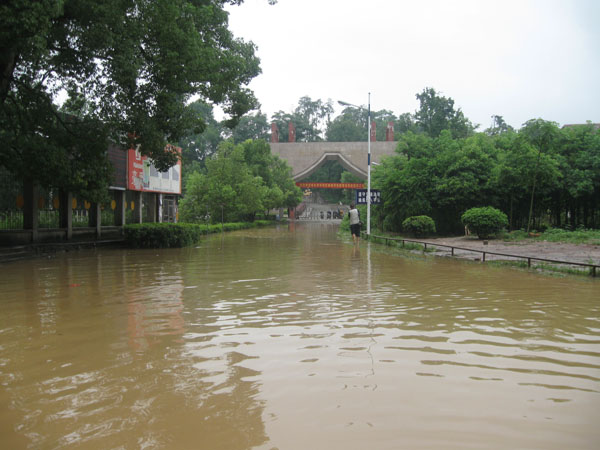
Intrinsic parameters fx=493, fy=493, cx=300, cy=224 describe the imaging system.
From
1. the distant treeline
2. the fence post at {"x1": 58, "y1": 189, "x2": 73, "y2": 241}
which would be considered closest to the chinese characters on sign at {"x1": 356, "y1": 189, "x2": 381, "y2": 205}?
the distant treeline

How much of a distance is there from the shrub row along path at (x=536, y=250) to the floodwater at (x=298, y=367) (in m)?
5.13

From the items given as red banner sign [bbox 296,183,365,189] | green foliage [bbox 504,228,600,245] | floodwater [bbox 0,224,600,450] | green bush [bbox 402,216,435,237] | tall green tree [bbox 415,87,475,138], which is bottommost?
floodwater [bbox 0,224,600,450]

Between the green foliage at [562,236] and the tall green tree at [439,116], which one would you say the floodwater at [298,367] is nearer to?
the green foliage at [562,236]

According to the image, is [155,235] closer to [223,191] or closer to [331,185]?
[223,191]

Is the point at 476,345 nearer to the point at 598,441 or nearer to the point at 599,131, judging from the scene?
the point at 598,441

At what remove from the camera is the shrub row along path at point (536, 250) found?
13.4m

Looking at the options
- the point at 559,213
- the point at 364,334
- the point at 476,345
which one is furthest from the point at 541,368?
the point at 559,213

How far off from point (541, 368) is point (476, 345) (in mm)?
774

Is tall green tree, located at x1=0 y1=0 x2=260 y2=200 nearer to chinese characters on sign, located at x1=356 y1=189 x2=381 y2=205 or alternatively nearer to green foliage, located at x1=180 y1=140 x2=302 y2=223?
chinese characters on sign, located at x1=356 y1=189 x2=381 y2=205

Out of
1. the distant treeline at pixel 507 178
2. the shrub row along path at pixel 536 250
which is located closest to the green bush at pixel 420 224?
the distant treeline at pixel 507 178

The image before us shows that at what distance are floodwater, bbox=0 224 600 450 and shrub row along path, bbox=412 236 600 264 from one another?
5128mm

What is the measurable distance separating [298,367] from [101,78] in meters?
12.6

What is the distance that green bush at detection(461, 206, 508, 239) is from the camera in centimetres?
1905

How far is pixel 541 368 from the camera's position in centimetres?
425
